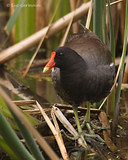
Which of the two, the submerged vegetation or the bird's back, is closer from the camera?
the submerged vegetation

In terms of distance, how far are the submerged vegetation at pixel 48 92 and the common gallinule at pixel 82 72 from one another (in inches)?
4.6

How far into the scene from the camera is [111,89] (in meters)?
A: 2.49

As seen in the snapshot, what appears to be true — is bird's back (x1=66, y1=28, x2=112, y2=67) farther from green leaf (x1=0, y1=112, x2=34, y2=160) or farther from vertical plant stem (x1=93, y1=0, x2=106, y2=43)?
green leaf (x1=0, y1=112, x2=34, y2=160)

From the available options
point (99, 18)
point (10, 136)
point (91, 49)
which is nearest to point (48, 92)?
point (91, 49)

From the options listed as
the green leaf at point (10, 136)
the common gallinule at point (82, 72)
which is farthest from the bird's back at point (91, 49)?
the green leaf at point (10, 136)

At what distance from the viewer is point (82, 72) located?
7.18 feet

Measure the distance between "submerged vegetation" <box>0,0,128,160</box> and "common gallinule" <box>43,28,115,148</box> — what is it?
0.38 feet

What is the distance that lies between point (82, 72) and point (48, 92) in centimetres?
147

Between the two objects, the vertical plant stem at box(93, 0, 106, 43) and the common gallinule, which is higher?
the vertical plant stem at box(93, 0, 106, 43)

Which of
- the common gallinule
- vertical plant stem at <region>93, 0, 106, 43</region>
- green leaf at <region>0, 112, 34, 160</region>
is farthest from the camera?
vertical plant stem at <region>93, 0, 106, 43</region>

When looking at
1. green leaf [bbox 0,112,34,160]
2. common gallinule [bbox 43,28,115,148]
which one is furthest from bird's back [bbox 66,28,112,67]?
green leaf [bbox 0,112,34,160]

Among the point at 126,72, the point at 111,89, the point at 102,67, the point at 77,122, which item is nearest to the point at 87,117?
the point at 77,122

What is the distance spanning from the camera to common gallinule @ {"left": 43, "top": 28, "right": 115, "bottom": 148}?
2.13 m

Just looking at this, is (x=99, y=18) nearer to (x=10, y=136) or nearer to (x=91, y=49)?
(x=91, y=49)
